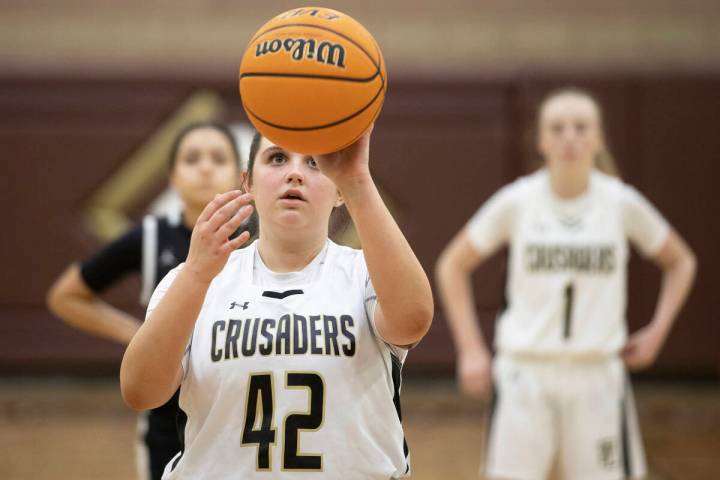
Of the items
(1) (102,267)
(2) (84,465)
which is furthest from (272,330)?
(2) (84,465)

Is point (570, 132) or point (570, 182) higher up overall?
point (570, 132)

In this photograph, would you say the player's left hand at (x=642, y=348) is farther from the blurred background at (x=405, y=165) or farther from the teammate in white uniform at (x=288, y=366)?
the blurred background at (x=405, y=165)

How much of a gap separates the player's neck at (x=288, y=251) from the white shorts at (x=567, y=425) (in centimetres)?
248

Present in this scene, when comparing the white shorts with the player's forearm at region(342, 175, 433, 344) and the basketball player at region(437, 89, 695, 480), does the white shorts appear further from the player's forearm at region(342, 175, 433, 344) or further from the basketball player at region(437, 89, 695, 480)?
the player's forearm at region(342, 175, 433, 344)

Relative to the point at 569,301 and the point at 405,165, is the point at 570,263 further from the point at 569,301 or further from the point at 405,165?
the point at 405,165

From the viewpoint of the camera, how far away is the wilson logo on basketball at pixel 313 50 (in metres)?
1.98

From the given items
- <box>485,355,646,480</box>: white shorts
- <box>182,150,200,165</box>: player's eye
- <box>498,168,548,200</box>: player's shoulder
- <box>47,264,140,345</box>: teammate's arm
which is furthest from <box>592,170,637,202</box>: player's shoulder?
<box>47,264,140,345</box>: teammate's arm

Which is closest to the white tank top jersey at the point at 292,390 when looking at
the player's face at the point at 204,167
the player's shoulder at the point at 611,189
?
the player's face at the point at 204,167

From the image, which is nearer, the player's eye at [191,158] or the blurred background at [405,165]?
the player's eye at [191,158]

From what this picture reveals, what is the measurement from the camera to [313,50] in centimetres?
198

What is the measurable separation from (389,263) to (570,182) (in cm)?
304

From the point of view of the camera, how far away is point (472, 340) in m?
5.00

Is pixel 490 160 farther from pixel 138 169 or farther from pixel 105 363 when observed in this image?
pixel 105 363

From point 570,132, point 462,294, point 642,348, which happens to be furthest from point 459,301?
point 570,132
